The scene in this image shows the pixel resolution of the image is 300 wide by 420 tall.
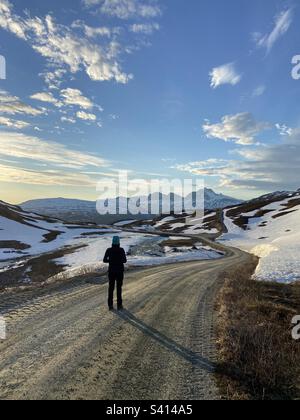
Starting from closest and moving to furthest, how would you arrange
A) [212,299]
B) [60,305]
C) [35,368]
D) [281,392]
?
[281,392]
[35,368]
[60,305]
[212,299]

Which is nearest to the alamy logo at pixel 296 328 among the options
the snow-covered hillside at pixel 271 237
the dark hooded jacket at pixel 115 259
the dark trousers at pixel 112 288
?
the dark trousers at pixel 112 288

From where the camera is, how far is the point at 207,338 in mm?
10406

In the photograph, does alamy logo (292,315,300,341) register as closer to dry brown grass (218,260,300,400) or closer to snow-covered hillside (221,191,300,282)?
dry brown grass (218,260,300,400)

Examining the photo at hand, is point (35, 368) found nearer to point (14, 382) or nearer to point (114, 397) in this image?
point (14, 382)

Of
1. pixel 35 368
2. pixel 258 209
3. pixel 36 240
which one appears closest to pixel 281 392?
pixel 35 368

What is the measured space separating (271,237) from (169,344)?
72.9 meters

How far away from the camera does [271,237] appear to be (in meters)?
77.1

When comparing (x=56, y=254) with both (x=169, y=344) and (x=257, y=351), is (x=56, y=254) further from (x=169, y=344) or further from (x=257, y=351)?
(x=257, y=351)

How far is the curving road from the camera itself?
6785mm

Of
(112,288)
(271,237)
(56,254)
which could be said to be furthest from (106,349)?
(271,237)

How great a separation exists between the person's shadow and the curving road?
3cm

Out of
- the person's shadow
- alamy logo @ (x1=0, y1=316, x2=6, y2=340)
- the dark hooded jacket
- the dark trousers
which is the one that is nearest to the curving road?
the person's shadow

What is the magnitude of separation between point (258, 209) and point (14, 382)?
12788 cm

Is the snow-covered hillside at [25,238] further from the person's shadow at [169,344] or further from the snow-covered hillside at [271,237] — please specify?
the person's shadow at [169,344]
